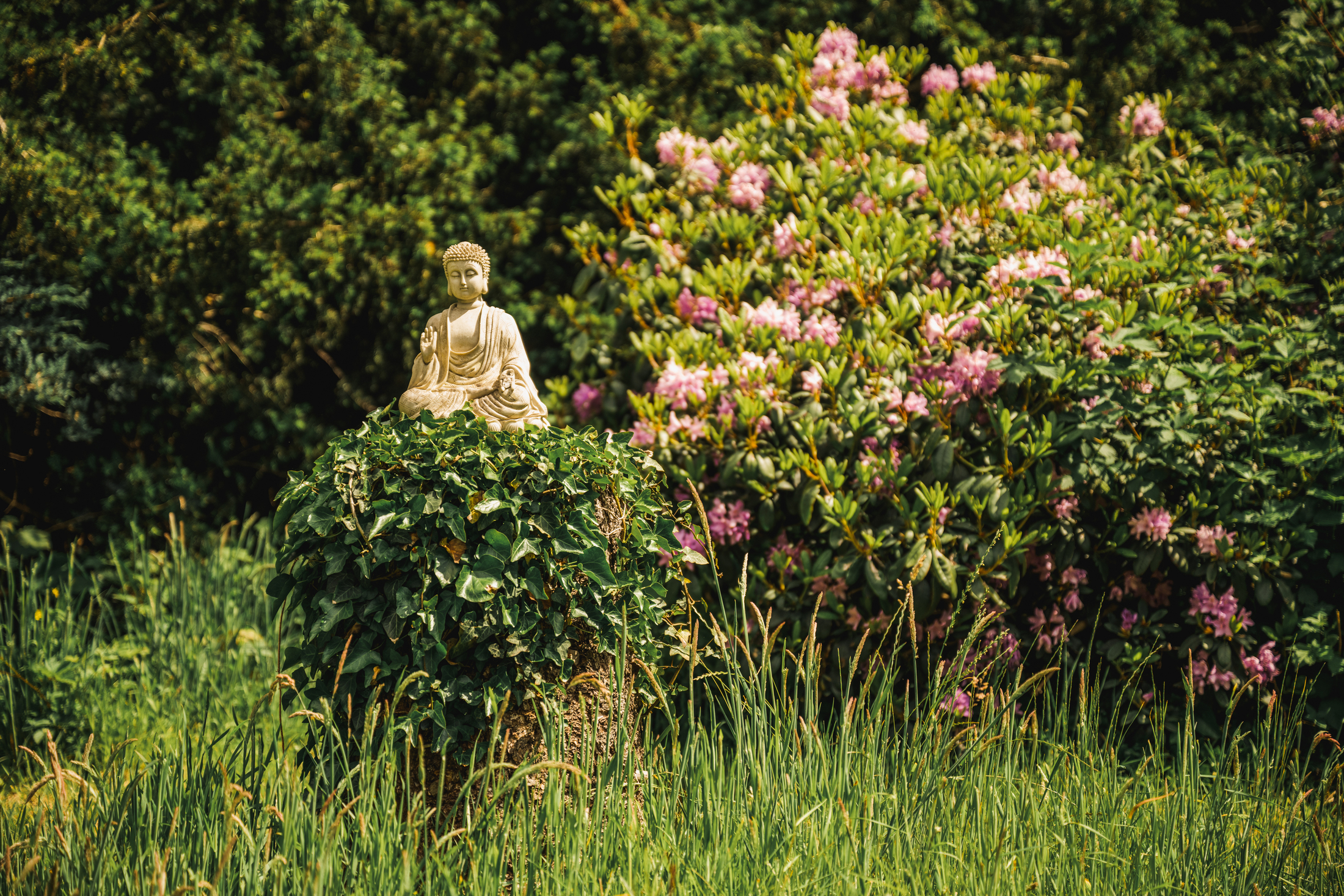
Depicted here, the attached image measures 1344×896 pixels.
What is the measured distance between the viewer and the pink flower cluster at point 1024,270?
157 inches

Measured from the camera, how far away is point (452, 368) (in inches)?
140

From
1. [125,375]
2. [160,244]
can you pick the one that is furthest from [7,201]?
[125,375]

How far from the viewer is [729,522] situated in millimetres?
3938

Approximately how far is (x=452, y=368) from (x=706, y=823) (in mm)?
1854

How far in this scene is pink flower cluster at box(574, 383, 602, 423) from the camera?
473 centimetres

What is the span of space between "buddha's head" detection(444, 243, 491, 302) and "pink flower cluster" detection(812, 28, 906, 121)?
2.54 metres

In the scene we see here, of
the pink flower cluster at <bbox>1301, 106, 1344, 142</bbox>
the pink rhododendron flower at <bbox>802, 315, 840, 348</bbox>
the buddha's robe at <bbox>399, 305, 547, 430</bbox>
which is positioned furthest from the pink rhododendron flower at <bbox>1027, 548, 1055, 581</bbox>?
the pink flower cluster at <bbox>1301, 106, 1344, 142</bbox>

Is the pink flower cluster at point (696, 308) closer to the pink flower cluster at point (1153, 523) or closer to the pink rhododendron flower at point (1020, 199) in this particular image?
the pink rhododendron flower at point (1020, 199)

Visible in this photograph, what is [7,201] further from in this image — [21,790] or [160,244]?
[21,790]

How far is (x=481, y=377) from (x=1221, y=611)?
9.43ft

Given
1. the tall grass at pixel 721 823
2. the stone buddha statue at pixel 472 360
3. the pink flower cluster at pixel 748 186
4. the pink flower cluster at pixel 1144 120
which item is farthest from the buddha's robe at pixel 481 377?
the pink flower cluster at pixel 1144 120

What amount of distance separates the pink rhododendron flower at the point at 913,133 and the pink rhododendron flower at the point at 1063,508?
218 centimetres

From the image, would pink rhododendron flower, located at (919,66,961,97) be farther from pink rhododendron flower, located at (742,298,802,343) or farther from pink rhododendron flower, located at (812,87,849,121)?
pink rhododendron flower, located at (742,298,802,343)

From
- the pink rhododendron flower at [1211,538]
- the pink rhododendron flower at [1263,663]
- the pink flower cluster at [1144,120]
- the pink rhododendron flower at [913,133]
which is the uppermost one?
the pink flower cluster at [1144,120]
